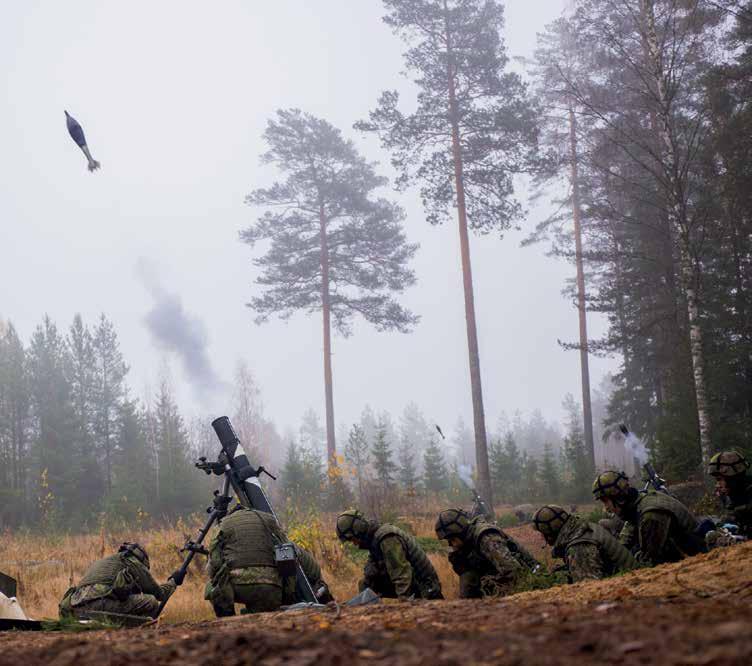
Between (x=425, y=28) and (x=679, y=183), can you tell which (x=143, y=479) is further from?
(x=679, y=183)

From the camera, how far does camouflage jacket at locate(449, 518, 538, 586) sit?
24.1 feet

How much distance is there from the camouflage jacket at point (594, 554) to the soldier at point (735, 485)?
1.45 m

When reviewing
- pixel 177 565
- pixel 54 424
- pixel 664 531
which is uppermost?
pixel 54 424

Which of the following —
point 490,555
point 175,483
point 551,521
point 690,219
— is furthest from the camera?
point 175,483

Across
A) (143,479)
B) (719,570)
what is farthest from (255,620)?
(143,479)

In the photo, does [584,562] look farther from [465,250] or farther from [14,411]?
[14,411]

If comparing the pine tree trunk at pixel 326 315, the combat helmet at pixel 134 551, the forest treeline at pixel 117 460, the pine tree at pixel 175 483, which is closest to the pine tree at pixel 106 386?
the forest treeline at pixel 117 460

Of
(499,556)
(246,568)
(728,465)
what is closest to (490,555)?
(499,556)

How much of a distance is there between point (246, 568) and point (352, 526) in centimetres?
117

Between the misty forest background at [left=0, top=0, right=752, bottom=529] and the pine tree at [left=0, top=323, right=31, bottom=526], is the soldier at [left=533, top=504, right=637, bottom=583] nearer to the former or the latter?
the misty forest background at [left=0, top=0, right=752, bottom=529]

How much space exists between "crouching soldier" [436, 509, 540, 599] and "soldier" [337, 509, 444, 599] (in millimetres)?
351

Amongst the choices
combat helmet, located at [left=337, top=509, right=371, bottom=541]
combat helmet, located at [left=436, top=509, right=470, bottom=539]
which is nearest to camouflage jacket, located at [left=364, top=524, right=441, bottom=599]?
combat helmet, located at [left=337, top=509, right=371, bottom=541]

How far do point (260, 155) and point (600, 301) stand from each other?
1257cm

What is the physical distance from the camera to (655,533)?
23.1ft
